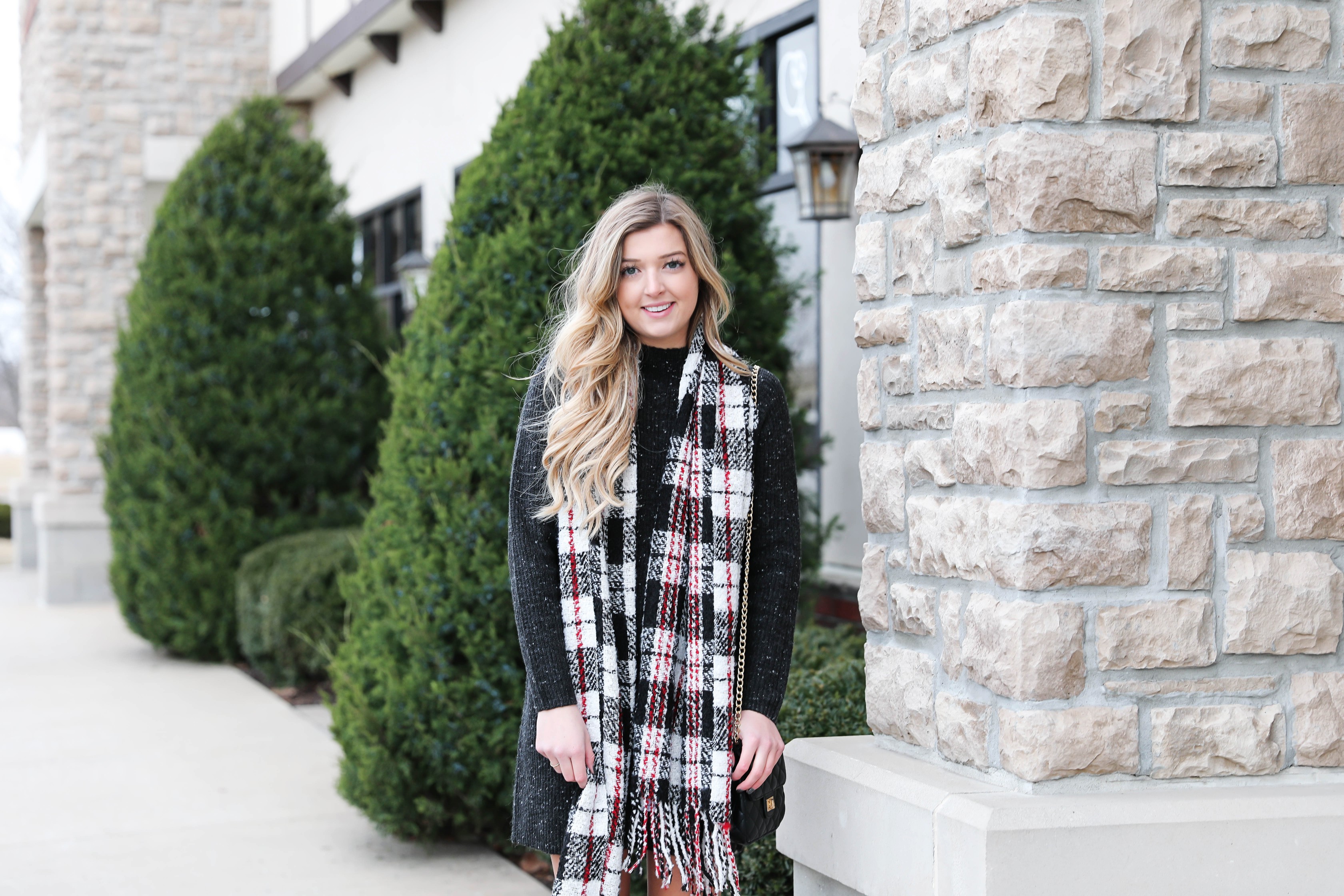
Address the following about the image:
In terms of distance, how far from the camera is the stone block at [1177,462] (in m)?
2.65

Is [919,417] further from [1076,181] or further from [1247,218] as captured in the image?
[1247,218]

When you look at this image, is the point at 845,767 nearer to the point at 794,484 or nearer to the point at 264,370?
the point at 794,484

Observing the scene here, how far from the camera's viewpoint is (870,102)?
10.5 feet

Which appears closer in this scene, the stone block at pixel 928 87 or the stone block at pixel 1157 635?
the stone block at pixel 1157 635

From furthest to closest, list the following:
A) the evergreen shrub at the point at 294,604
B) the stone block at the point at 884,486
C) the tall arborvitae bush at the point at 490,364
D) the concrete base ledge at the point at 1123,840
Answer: the evergreen shrub at the point at 294,604 < the tall arborvitae bush at the point at 490,364 < the stone block at the point at 884,486 < the concrete base ledge at the point at 1123,840

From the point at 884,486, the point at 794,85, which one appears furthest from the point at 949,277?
the point at 794,85

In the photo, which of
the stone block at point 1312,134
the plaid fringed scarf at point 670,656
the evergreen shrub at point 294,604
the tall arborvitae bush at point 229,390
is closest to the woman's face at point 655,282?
the plaid fringed scarf at point 670,656

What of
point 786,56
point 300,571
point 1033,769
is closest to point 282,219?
point 300,571

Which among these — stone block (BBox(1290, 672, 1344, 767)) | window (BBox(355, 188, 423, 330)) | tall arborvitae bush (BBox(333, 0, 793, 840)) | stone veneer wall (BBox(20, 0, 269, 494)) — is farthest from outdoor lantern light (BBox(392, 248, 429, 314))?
stone block (BBox(1290, 672, 1344, 767))

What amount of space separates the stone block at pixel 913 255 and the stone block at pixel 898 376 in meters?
0.15

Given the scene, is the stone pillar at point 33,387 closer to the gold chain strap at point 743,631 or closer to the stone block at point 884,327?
the stone block at point 884,327

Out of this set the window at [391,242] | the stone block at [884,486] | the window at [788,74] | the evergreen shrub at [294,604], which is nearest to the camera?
the stone block at [884,486]

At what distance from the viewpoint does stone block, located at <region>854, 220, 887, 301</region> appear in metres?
3.12

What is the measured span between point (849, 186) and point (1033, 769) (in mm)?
3746
